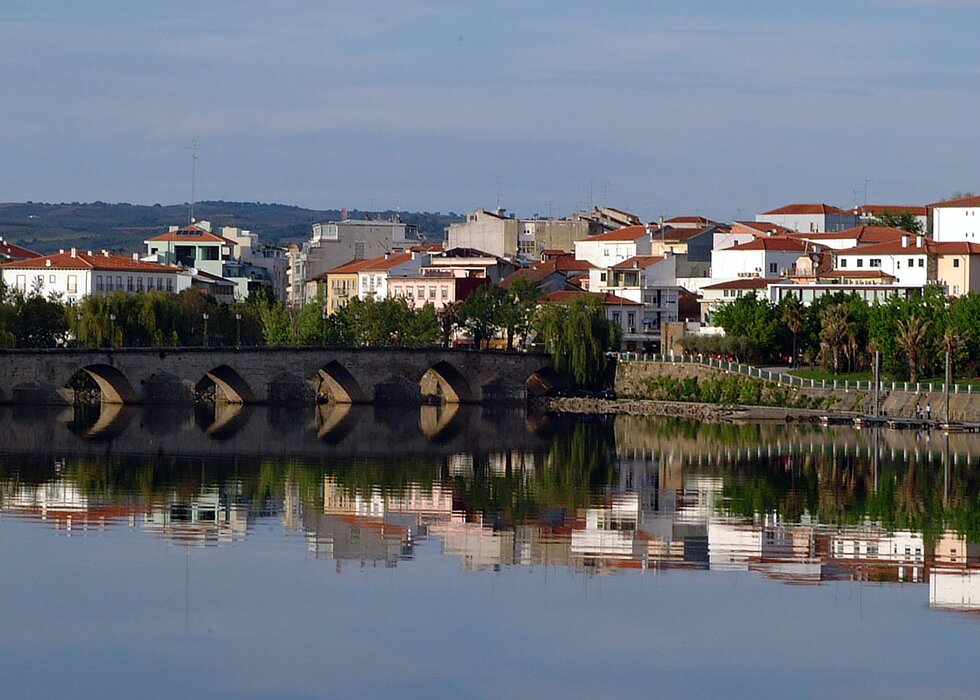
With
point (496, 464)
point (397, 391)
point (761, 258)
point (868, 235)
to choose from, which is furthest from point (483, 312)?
point (496, 464)

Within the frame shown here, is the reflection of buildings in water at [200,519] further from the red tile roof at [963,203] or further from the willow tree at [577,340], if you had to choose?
the red tile roof at [963,203]

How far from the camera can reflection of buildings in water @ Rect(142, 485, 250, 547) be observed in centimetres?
4503

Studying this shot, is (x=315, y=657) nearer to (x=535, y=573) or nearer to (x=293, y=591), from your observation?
(x=293, y=591)

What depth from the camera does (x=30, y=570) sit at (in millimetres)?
39719

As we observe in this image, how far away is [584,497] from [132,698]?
2630cm

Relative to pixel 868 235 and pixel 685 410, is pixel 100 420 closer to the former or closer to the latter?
pixel 685 410

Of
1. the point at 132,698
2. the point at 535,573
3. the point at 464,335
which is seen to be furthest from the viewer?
the point at 464,335

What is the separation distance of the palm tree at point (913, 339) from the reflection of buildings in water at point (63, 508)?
42.2 m

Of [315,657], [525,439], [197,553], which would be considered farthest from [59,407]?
[315,657]

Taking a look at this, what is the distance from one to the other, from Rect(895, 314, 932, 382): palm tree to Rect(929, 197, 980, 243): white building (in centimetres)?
2766

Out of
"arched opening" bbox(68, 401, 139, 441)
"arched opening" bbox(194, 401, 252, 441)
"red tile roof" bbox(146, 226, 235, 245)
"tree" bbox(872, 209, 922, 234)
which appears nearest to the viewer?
"arched opening" bbox(68, 401, 139, 441)

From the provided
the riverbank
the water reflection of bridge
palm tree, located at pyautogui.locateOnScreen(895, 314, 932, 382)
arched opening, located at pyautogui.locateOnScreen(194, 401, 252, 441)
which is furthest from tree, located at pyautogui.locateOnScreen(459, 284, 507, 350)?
palm tree, located at pyautogui.locateOnScreen(895, 314, 932, 382)

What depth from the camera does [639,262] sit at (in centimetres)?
11550

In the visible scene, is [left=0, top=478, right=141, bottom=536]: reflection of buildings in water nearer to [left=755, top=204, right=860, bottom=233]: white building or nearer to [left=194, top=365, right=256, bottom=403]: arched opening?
[left=194, top=365, right=256, bottom=403]: arched opening
